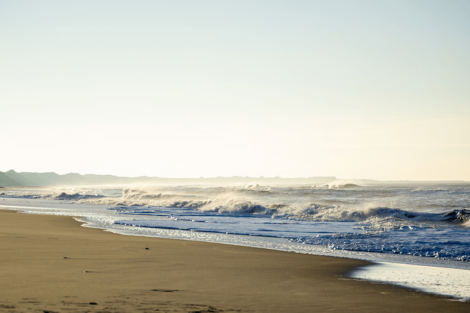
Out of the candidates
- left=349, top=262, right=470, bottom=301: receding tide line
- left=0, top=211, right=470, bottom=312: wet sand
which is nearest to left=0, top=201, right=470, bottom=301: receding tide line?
left=349, top=262, right=470, bottom=301: receding tide line

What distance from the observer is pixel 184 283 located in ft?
18.9

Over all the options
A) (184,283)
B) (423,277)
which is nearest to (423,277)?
(423,277)

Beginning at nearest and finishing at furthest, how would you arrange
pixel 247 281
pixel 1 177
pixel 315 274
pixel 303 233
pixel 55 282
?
pixel 55 282 → pixel 247 281 → pixel 315 274 → pixel 303 233 → pixel 1 177

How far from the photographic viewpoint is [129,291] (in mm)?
5125

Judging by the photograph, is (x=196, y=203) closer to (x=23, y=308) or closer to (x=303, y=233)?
(x=303, y=233)

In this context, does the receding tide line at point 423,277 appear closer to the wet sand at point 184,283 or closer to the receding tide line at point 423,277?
the receding tide line at point 423,277

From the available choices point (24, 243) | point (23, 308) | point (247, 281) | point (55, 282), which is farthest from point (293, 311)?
point (24, 243)

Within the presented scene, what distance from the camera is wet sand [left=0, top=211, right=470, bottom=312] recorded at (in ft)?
15.1

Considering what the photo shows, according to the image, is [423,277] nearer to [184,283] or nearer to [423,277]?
[423,277]

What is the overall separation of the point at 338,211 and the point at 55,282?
18.3m

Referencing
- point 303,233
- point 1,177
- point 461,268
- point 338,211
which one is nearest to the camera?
point 461,268

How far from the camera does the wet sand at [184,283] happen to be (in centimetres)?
462

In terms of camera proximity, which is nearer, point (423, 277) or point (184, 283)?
point (184, 283)

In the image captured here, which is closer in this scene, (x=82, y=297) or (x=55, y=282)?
(x=82, y=297)
